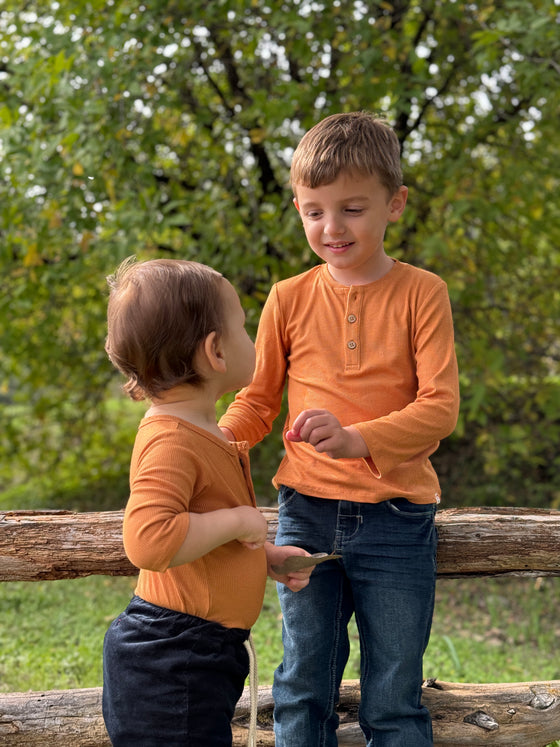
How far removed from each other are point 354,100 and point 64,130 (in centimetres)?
158

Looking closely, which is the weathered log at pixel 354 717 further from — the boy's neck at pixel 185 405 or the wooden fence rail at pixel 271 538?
the boy's neck at pixel 185 405

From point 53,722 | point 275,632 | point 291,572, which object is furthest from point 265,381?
point 275,632

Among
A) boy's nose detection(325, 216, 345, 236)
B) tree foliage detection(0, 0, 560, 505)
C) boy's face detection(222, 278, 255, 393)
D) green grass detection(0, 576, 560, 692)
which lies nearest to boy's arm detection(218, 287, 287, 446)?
→ boy's nose detection(325, 216, 345, 236)

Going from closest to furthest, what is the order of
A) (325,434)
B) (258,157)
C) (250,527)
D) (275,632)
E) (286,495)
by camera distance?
(250,527) → (325,434) → (286,495) → (275,632) → (258,157)

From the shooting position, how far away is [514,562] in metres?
2.48

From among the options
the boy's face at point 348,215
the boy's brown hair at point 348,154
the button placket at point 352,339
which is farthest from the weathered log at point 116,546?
the boy's brown hair at point 348,154

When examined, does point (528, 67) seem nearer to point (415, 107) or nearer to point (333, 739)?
point (415, 107)

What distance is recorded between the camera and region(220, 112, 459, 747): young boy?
1.88 metres

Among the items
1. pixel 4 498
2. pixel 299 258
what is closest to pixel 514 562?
pixel 299 258

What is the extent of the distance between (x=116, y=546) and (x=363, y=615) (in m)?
0.82

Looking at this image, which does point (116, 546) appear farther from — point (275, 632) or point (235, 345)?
point (275, 632)

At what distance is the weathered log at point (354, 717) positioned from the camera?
2.46 meters

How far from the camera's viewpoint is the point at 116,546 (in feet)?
7.98

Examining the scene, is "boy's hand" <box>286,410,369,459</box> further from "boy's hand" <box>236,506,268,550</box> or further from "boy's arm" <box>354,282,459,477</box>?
"boy's hand" <box>236,506,268,550</box>
